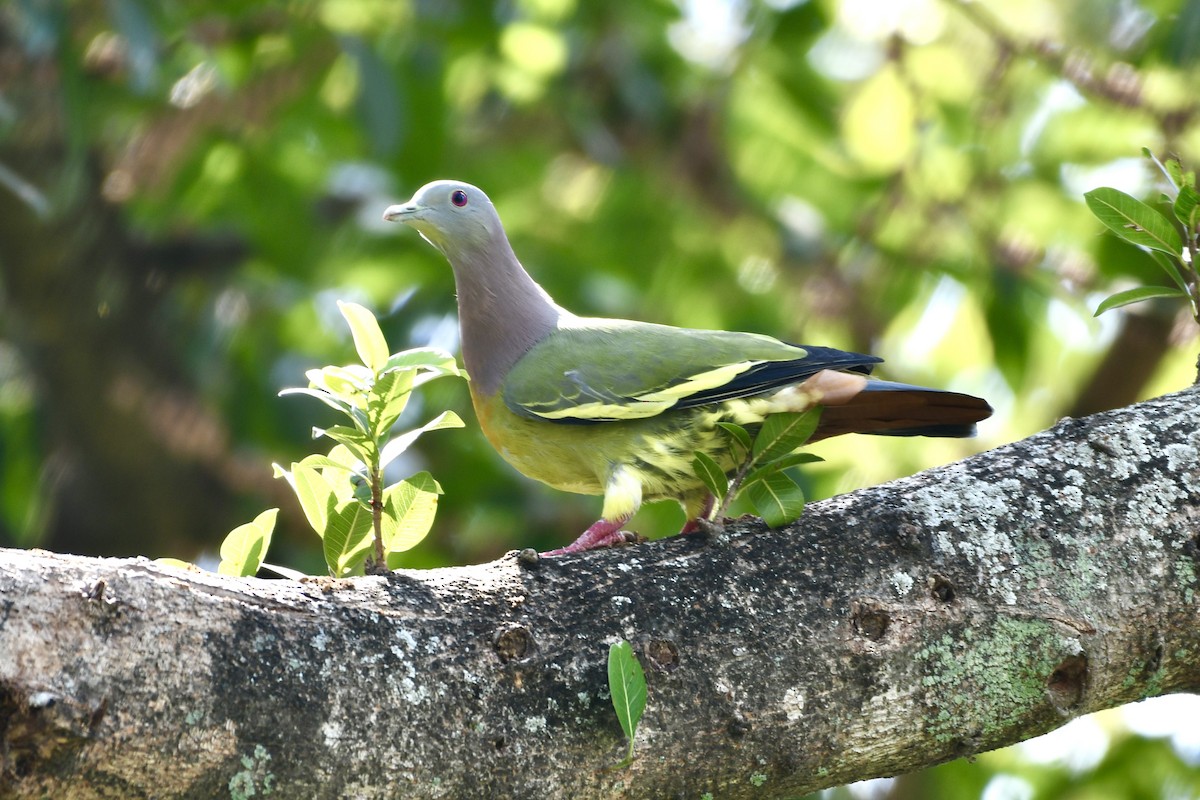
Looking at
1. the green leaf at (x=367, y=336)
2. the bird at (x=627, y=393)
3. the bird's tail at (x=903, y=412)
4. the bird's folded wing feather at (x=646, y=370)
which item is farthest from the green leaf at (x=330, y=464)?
the bird's tail at (x=903, y=412)

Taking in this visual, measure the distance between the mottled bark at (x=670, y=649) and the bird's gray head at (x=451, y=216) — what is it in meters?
1.60

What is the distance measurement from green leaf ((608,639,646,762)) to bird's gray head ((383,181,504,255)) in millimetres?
1939

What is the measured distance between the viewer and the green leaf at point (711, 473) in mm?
2893

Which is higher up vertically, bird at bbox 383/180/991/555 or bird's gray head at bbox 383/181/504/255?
bird's gray head at bbox 383/181/504/255

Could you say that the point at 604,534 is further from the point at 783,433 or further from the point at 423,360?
the point at 423,360

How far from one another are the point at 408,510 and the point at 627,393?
0.94 metres

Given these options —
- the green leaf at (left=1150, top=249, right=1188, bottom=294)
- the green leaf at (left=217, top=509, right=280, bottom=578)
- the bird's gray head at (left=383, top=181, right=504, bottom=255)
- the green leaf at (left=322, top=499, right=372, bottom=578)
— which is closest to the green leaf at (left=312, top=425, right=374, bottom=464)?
the green leaf at (left=322, top=499, right=372, bottom=578)

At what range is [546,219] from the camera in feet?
24.5

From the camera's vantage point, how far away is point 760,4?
7.01 meters

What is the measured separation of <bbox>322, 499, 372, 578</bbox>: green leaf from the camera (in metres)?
2.65

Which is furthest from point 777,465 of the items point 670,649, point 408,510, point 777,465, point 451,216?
point 451,216

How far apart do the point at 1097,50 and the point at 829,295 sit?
177cm

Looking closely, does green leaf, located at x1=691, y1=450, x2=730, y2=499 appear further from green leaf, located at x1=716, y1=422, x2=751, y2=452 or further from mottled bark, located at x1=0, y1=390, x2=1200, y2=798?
mottled bark, located at x1=0, y1=390, x2=1200, y2=798

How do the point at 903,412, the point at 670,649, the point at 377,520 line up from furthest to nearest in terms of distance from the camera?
the point at 903,412, the point at 377,520, the point at 670,649
